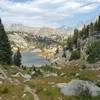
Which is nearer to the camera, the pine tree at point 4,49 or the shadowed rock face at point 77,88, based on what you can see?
the shadowed rock face at point 77,88

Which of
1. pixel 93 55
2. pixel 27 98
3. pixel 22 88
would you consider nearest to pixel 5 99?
pixel 27 98

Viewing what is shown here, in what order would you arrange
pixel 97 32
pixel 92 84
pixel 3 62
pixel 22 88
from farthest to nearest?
pixel 97 32
pixel 3 62
pixel 22 88
pixel 92 84

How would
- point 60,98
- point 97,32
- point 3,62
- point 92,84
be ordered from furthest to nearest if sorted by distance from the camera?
point 97,32, point 3,62, point 92,84, point 60,98

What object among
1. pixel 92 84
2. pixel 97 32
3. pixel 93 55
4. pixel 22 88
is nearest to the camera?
pixel 92 84

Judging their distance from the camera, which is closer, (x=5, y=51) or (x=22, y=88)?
(x=22, y=88)

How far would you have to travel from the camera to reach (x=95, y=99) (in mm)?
48469

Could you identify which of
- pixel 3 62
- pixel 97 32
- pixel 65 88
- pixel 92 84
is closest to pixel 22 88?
pixel 65 88

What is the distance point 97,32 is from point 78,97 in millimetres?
152665

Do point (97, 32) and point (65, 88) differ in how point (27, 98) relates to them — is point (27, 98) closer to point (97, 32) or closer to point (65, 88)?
point (65, 88)

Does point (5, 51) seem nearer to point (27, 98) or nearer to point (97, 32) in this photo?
point (27, 98)

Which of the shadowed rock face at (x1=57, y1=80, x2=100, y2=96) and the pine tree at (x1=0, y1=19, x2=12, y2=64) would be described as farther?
the pine tree at (x1=0, y1=19, x2=12, y2=64)

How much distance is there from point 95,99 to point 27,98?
422 inches

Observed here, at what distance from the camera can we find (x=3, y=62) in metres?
105

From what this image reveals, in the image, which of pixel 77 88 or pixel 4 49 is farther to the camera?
pixel 4 49
